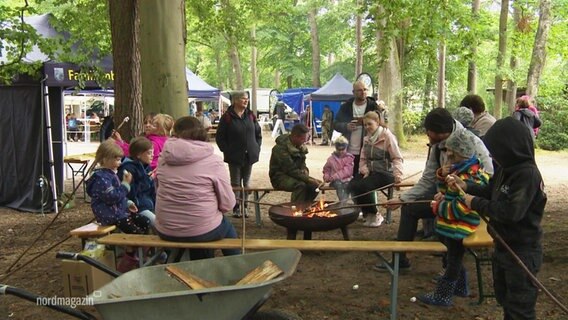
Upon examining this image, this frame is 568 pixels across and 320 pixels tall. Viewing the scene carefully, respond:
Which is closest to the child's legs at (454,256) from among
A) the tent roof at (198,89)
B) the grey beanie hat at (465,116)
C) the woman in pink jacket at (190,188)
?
the woman in pink jacket at (190,188)

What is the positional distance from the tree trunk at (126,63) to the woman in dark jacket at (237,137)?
1222 mm

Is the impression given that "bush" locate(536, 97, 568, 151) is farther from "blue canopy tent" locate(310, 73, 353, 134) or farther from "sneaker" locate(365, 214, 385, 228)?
"sneaker" locate(365, 214, 385, 228)

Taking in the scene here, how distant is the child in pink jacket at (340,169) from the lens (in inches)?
272

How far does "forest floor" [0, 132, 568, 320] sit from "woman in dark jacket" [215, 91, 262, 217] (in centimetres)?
85

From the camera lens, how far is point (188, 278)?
10.4 ft

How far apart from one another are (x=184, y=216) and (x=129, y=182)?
1.25 meters

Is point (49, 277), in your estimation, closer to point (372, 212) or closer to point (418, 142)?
point (372, 212)

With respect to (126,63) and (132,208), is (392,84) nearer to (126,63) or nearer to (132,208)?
(126,63)

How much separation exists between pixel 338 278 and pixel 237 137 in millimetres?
3129

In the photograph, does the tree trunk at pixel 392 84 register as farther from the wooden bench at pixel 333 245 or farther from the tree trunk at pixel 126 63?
the wooden bench at pixel 333 245

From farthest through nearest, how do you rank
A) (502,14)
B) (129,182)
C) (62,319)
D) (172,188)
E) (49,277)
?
(502,14) → (49,277) → (129,182) → (62,319) → (172,188)

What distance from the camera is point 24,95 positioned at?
8984mm

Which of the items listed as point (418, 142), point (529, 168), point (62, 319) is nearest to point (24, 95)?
point (62, 319)

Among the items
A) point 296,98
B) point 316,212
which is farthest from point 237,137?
point 296,98
